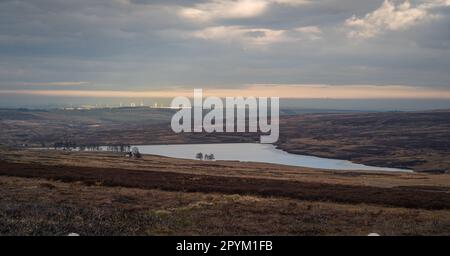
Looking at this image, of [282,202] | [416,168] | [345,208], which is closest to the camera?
[345,208]

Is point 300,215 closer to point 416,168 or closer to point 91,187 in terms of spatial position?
point 91,187

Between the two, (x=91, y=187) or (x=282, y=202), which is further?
(x=91, y=187)

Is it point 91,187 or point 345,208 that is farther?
point 91,187

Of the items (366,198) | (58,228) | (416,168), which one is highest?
(58,228)

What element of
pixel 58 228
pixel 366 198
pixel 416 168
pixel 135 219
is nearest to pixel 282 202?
pixel 366 198

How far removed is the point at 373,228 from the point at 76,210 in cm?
1669

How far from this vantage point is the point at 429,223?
27406mm
